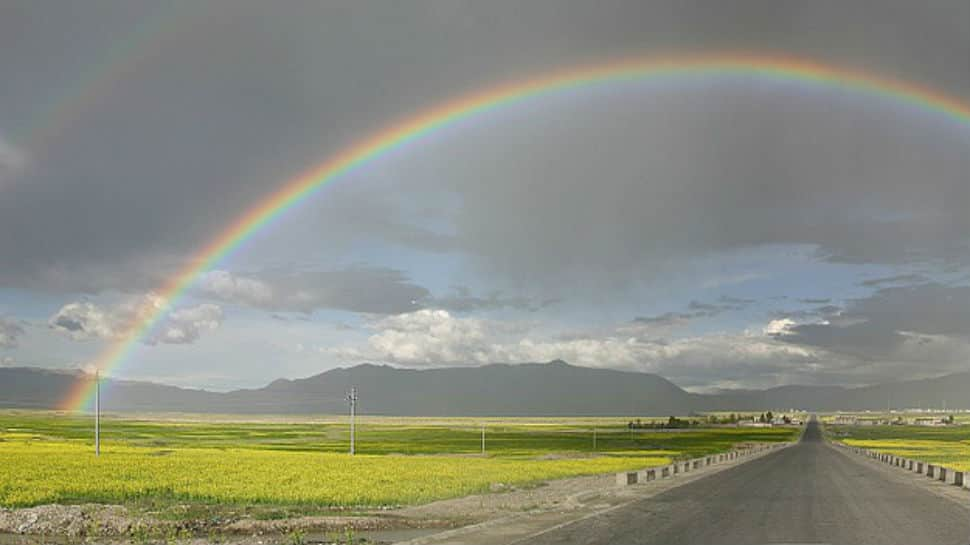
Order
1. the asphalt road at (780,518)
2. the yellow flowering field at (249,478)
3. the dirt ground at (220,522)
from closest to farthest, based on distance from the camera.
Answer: the asphalt road at (780,518) → the dirt ground at (220,522) → the yellow flowering field at (249,478)

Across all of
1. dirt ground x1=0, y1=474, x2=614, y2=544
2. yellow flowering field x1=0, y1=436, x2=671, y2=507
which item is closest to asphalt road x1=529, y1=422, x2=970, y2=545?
dirt ground x1=0, y1=474, x2=614, y2=544

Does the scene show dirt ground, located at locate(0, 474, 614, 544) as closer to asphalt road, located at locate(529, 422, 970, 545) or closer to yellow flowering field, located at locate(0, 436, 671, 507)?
yellow flowering field, located at locate(0, 436, 671, 507)

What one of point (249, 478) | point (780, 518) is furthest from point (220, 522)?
point (780, 518)

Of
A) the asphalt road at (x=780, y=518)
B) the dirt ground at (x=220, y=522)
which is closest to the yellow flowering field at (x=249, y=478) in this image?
the dirt ground at (x=220, y=522)

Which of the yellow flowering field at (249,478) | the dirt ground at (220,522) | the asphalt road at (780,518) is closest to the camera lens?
the asphalt road at (780,518)

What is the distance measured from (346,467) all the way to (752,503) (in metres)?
35.5

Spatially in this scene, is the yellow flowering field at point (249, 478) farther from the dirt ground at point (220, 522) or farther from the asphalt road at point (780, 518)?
the asphalt road at point (780, 518)

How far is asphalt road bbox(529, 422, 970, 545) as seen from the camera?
25.5 m

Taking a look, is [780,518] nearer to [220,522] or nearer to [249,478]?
[220,522]

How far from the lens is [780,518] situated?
30688 millimetres

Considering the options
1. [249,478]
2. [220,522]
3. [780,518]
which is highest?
[780,518]

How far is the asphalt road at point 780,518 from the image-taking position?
1006 inches

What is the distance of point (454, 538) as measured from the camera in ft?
87.1

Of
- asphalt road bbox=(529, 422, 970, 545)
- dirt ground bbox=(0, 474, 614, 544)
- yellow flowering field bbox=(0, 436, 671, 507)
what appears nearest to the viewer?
asphalt road bbox=(529, 422, 970, 545)
